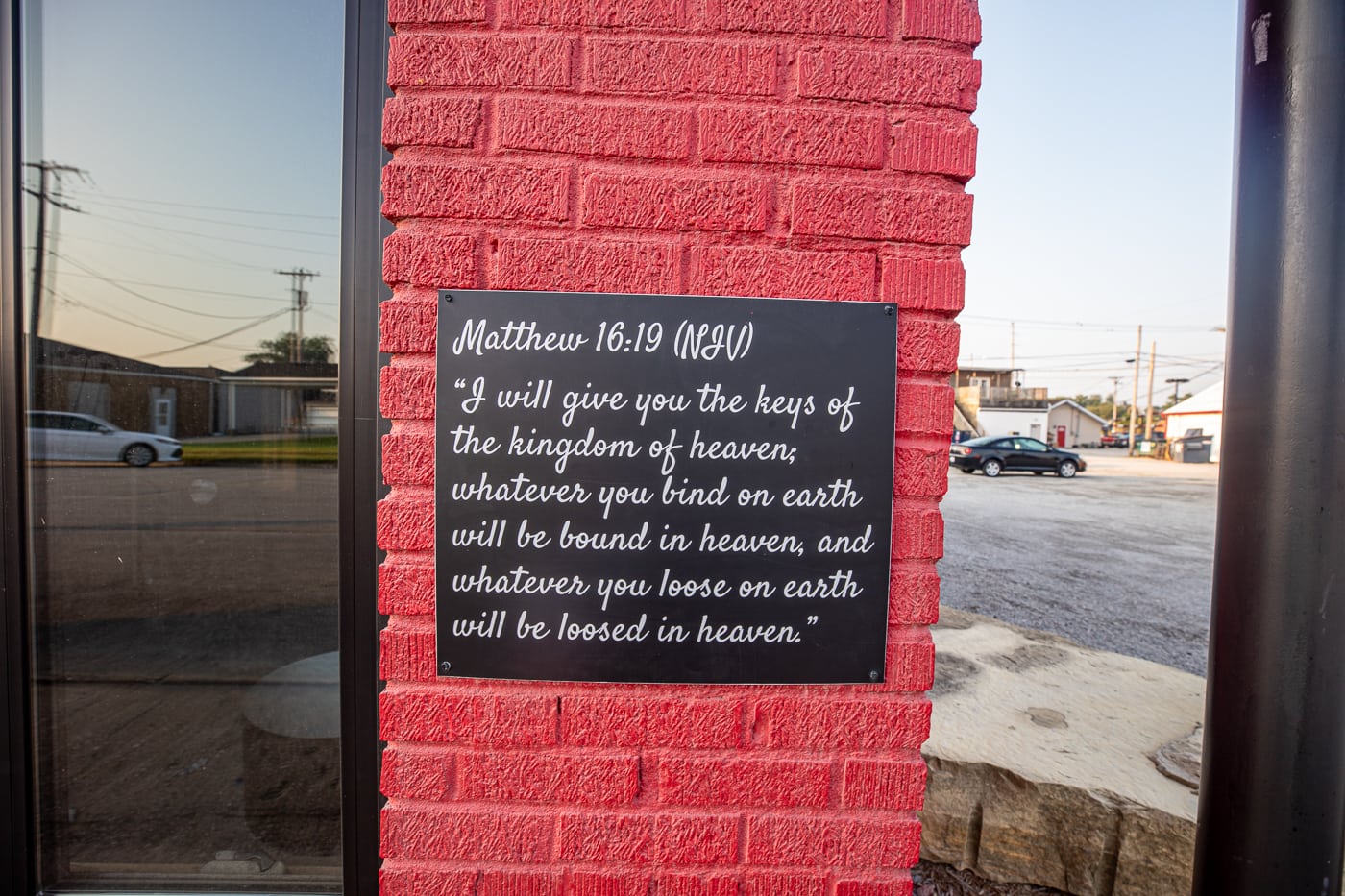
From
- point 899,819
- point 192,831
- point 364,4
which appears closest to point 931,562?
point 899,819

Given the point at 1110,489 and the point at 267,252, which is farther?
the point at 1110,489

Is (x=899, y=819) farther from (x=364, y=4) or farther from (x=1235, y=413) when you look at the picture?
(x=364, y=4)

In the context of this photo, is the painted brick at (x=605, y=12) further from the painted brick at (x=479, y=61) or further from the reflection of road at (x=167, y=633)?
the reflection of road at (x=167, y=633)

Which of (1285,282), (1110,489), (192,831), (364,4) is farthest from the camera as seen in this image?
(1110,489)

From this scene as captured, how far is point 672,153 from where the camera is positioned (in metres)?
1.16

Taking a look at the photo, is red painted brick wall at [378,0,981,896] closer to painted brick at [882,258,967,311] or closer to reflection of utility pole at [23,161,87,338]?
painted brick at [882,258,967,311]

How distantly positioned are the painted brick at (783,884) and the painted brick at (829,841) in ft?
0.08

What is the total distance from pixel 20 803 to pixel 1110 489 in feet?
70.1

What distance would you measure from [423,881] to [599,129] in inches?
59.2

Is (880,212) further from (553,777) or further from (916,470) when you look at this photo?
(553,777)

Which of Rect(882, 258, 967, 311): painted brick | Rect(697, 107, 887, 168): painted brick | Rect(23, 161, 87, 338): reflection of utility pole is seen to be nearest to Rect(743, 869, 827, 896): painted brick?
Rect(882, 258, 967, 311): painted brick

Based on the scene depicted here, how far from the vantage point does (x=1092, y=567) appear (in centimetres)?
780

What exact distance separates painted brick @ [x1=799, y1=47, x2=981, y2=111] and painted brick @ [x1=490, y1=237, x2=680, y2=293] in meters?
0.43

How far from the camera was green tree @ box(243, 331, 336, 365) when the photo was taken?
1.77m
